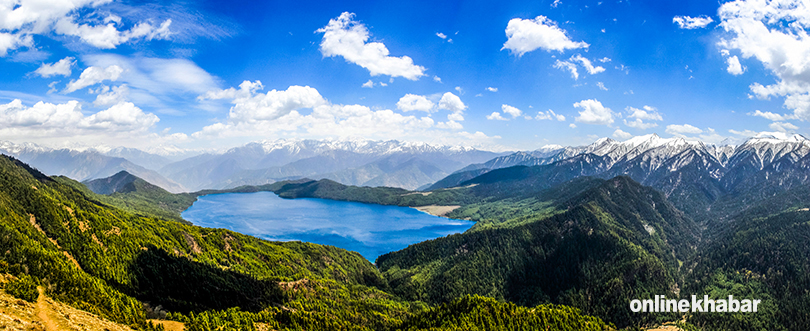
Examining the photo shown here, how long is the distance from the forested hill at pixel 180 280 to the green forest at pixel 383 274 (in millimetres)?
341

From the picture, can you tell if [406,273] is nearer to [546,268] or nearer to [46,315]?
[546,268]

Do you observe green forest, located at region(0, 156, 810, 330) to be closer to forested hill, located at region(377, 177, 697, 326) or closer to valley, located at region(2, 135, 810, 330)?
valley, located at region(2, 135, 810, 330)

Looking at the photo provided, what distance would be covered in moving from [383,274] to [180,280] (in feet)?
293

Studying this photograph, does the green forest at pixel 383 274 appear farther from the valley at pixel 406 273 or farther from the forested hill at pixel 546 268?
the forested hill at pixel 546 268

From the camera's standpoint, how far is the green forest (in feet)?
222

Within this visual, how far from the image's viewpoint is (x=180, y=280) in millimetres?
82188

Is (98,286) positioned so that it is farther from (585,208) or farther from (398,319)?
(585,208)

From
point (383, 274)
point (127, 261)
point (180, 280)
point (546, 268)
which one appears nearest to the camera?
point (127, 261)

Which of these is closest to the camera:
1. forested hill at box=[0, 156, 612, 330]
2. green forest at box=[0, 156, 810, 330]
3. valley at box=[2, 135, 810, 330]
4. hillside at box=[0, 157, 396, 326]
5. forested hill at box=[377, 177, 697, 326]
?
hillside at box=[0, 157, 396, 326]

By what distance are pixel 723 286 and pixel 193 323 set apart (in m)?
189

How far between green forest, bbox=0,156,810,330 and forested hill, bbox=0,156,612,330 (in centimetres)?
34

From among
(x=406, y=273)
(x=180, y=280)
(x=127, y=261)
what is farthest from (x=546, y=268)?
(x=127, y=261)

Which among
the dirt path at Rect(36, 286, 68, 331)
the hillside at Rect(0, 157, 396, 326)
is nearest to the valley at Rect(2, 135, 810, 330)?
the hillside at Rect(0, 157, 396, 326)

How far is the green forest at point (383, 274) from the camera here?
222 feet
